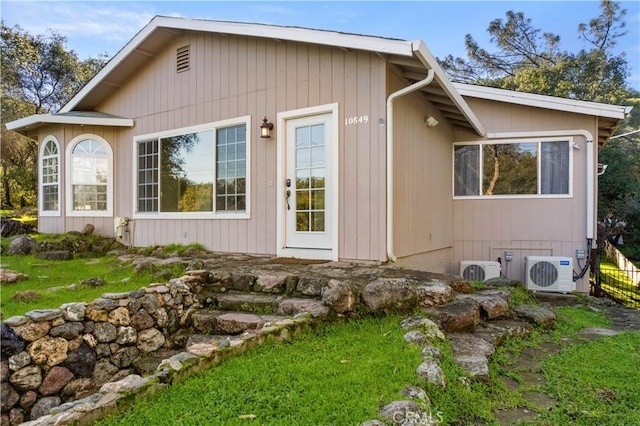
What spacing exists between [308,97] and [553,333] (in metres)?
4.02

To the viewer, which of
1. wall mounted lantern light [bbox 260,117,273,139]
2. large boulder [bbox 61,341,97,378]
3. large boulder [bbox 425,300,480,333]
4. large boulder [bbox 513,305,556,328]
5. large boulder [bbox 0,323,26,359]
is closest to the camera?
large boulder [bbox 0,323,26,359]

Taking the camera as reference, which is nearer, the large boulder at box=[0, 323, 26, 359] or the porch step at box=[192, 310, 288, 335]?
the large boulder at box=[0, 323, 26, 359]

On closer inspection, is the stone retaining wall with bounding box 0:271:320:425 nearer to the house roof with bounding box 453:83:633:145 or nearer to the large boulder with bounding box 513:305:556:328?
the large boulder with bounding box 513:305:556:328

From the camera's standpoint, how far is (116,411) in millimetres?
2041

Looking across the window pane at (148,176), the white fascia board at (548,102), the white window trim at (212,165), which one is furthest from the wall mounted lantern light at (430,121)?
the window pane at (148,176)

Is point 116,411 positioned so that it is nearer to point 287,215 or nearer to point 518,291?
point 287,215

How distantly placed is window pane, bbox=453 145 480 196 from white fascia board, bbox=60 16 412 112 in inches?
150

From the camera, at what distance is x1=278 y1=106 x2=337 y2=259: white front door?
204 inches

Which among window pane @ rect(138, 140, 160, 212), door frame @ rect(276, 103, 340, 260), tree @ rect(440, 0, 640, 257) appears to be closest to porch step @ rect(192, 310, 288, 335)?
door frame @ rect(276, 103, 340, 260)

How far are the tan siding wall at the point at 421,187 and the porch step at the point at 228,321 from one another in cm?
230

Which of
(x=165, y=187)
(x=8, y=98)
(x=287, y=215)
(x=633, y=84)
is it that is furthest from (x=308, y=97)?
(x=633, y=84)

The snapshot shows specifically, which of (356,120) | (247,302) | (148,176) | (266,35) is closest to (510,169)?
(356,120)

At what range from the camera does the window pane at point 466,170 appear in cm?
754

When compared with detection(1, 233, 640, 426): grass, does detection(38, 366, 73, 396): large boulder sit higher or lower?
lower
